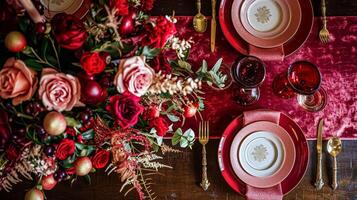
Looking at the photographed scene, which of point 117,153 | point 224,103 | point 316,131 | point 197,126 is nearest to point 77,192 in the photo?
point 117,153

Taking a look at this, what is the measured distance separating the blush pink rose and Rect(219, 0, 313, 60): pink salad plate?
70cm

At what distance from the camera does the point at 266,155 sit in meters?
1.37

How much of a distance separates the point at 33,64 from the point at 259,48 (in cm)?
76

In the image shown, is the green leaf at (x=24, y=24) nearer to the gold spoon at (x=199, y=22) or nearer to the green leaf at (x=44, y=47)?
the green leaf at (x=44, y=47)

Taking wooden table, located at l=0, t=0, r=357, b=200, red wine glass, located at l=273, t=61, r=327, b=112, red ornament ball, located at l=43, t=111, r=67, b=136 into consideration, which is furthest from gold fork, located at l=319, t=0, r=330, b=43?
red ornament ball, located at l=43, t=111, r=67, b=136

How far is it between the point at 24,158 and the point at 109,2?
46 cm

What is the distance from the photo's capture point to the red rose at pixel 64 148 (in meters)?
0.99

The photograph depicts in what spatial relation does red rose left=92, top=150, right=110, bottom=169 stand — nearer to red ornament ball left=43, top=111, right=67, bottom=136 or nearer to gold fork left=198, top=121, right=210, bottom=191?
red ornament ball left=43, top=111, right=67, bottom=136

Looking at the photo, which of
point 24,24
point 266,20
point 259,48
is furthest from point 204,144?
point 24,24

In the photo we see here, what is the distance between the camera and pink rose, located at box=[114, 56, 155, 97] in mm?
941

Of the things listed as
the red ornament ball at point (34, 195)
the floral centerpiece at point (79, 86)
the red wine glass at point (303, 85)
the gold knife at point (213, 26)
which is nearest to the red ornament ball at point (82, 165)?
the floral centerpiece at point (79, 86)

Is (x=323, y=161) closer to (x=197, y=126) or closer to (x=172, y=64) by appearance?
(x=197, y=126)

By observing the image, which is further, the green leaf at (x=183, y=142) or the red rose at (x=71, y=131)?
the green leaf at (x=183, y=142)

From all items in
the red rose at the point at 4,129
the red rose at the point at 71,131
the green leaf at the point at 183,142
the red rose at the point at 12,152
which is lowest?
the green leaf at the point at 183,142
